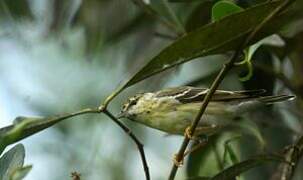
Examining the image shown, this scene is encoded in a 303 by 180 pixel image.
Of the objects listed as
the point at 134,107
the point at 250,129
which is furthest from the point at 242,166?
the point at 134,107

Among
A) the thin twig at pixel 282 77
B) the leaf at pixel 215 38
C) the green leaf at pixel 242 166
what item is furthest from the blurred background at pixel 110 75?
the leaf at pixel 215 38

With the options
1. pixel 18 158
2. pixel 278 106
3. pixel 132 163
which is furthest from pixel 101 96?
pixel 18 158

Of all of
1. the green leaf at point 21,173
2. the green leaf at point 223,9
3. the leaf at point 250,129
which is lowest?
the leaf at point 250,129

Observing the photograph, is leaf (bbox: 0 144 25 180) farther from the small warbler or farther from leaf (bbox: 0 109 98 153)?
the small warbler

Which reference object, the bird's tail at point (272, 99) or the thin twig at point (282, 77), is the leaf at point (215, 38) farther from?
the thin twig at point (282, 77)

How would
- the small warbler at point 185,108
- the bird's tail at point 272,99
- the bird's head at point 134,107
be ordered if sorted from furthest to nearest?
the bird's head at point 134,107, the small warbler at point 185,108, the bird's tail at point 272,99

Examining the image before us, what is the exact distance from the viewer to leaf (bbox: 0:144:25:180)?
145 centimetres

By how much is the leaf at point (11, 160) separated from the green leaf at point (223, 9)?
1.53 feet

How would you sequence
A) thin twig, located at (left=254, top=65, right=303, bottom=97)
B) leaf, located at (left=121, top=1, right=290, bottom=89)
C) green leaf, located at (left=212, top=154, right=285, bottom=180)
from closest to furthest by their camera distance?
leaf, located at (left=121, top=1, right=290, bottom=89)
green leaf, located at (left=212, top=154, right=285, bottom=180)
thin twig, located at (left=254, top=65, right=303, bottom=97)

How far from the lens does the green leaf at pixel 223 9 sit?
4.85 feet

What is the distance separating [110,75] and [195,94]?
73cm

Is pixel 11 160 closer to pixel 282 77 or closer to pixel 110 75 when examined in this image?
pixel 282 77

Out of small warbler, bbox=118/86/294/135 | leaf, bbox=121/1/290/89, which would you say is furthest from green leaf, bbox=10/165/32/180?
small warbler, bbox=118/86/294/135

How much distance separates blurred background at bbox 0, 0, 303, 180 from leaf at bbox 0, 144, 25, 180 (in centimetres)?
54
